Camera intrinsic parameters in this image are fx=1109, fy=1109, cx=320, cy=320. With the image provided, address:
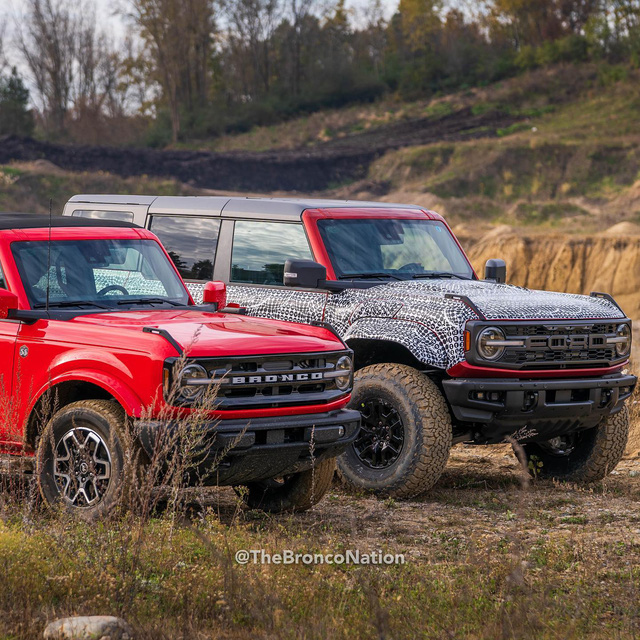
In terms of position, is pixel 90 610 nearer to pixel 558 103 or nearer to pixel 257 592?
pixel 257 592

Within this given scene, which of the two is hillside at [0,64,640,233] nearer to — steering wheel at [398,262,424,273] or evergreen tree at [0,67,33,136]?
evergreen tree at [0,67,33,136]

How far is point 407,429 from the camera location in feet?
27.9

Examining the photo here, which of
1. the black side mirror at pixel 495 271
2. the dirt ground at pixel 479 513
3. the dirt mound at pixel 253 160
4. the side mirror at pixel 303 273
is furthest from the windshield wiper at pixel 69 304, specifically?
the dirt mound at pixel 253 160

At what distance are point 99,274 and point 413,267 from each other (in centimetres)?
317

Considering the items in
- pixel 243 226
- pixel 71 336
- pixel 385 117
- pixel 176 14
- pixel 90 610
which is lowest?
pixel 90 610

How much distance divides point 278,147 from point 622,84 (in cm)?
1746

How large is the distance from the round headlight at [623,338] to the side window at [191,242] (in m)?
3.62

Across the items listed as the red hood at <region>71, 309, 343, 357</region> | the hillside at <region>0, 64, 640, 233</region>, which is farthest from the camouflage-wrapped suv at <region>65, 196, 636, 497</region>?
the hillside at <region>0, 64, 640, 233</region>

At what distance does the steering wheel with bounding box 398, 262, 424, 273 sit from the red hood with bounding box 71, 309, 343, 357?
2.48 metres

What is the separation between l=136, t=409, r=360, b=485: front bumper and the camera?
629 centimetres

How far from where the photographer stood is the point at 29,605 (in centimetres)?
523

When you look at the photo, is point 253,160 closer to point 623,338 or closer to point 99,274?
point 623,338

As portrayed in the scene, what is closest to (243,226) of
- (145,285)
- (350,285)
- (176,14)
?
(350,285)

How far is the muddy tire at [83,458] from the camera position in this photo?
6441 mm
